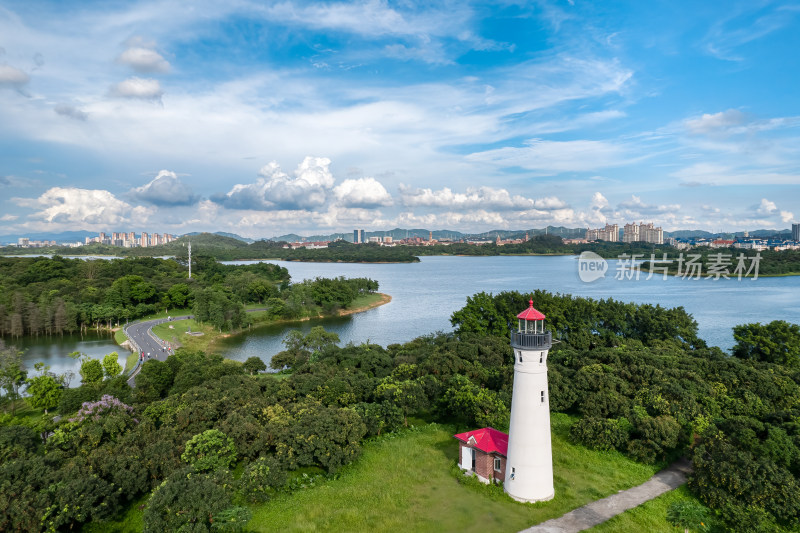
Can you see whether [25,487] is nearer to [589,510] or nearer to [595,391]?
[589,510]

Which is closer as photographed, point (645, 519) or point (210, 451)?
point (645, 519)

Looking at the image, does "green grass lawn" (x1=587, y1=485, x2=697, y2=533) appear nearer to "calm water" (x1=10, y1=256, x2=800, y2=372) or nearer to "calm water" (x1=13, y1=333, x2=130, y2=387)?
"calm water" (x1=10, y1=256, x2=800, y2=372)

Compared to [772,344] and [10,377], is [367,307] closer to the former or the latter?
[10,377]

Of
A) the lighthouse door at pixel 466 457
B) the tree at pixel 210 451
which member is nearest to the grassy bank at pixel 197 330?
the tree at pixel 210 451

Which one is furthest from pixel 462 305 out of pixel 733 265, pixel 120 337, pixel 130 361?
pixel 733 265

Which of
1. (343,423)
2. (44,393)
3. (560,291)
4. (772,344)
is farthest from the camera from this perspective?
(560,291)

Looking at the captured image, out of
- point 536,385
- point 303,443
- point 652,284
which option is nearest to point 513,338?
point 536,385

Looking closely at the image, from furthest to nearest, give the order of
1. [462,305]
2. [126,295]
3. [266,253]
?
[266,253], [462,305], [126,295]
